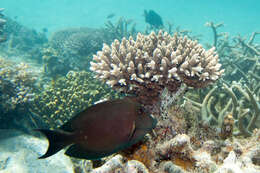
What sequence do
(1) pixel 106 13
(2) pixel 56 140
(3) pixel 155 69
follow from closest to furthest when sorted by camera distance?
(2) pixel 56 140
(3) pixel 155 69
(1) pixel 106 13

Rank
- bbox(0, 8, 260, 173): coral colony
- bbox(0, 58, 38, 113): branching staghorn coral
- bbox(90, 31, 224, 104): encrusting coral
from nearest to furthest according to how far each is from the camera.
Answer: bbox(0, 8, 260, 173): coral colony < bbox(90, 31, 224, 104): encrusting coral < bbox(0, 58, 38, 113): branching staghorn coral

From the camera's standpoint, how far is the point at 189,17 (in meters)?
72.4

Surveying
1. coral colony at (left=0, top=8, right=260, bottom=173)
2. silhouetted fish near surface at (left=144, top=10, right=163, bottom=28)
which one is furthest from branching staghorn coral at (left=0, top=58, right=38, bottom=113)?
silhouetted fish near surface at (left=144, top=10, right=163, bottom=28)

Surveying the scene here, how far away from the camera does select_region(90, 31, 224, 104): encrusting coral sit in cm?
276

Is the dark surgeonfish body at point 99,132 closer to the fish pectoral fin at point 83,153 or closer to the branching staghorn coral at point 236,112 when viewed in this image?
the fish pectoral fin at point 83,153

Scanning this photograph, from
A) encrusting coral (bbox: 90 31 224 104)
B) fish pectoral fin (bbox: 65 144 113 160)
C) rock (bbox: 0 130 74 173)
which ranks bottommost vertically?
rock (bbox: 0 130 74 173)

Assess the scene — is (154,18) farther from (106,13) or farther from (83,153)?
(106,13)

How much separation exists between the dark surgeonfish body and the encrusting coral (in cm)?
122

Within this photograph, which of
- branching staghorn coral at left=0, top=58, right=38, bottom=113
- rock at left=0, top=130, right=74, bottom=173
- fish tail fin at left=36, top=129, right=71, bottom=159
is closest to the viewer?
fish tail fin at left=36, top=129, right=71, bottom=159

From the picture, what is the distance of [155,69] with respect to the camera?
281 cm

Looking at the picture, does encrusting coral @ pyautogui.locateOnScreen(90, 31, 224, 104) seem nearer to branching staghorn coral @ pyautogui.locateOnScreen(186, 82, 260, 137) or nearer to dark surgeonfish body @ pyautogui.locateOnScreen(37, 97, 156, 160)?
branching staghorn coral @ pyautogui.locateOnScreen(186, 82, 260, 137)

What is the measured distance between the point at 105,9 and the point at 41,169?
7528 cm

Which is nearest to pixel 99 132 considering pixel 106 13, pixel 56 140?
pixel 56 140

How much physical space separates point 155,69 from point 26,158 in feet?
11.0
